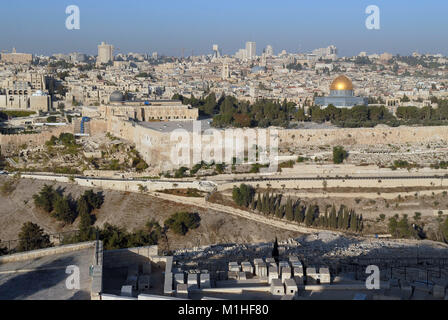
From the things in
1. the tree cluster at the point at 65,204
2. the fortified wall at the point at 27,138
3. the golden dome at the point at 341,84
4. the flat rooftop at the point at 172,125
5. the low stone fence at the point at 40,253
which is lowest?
the tree cluster at the point at 65,204

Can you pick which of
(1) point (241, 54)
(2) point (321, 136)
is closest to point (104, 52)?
(1) point (241, 54)

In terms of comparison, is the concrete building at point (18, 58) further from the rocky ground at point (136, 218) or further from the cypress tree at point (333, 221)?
the cypress tree at point (333, 221)

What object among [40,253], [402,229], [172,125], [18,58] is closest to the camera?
[40,253]

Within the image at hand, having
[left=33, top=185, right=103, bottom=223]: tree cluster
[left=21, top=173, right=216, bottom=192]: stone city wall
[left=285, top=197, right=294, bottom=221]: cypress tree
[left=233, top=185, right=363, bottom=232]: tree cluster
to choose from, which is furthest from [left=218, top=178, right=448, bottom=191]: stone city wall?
[left=33, top=185, right=103, bottom=223]: tree cluster

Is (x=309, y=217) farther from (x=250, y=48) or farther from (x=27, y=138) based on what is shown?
(x=250, y=48)

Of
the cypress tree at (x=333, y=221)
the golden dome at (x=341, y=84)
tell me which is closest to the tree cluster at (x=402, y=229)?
the cypress tree at (x=333, y=221)

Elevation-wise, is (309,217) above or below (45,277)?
below

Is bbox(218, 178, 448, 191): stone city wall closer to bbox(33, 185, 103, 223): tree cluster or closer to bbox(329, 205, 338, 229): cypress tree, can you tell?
bbox(329, 205, 338, 229): cypress tree
